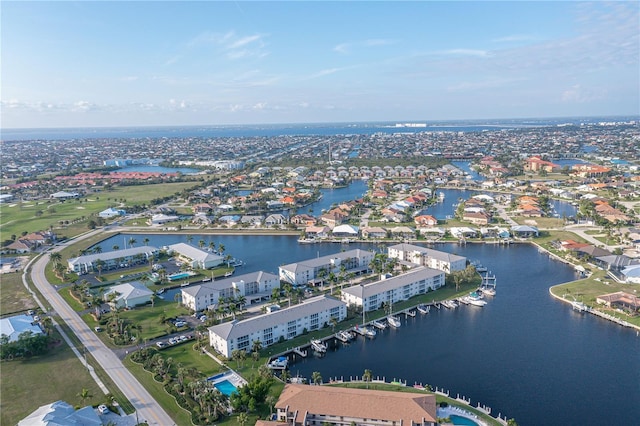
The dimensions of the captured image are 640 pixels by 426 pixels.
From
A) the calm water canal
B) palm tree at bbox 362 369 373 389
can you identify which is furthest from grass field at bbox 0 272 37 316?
palm tree at bbox 362 369 373 389

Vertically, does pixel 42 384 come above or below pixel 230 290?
below

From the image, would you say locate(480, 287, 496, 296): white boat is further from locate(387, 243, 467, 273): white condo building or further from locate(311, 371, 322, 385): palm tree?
locate(311, 371, 322, 385): palm tree

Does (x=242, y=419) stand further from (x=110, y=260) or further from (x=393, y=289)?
(x=110, y=260)

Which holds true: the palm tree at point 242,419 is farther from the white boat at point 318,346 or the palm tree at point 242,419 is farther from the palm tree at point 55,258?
the palm tree at point 55,258

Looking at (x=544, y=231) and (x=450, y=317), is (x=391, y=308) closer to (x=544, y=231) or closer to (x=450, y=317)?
(x=450, y=317)

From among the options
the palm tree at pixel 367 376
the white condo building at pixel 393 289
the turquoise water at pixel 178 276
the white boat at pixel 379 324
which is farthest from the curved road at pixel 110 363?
the white condo building at pixel 393 289

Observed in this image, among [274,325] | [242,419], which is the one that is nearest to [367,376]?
[242,419]
